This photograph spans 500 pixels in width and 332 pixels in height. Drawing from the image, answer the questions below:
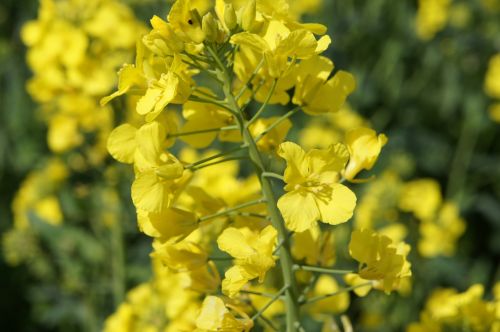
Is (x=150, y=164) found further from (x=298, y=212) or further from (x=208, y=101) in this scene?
(x=298, y=212)

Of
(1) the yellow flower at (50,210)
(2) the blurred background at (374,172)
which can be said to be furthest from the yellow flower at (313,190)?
(1) the yellow flower at (50,210)

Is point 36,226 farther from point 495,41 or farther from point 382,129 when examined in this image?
point 495,41

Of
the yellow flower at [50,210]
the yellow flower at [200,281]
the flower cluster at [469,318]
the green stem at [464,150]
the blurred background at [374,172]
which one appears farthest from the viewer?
the green stem at [464,150]

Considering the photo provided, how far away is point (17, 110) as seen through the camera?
4473mm

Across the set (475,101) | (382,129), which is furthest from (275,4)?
(475,101)

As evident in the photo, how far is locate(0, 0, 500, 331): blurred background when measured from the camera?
9.30 feet

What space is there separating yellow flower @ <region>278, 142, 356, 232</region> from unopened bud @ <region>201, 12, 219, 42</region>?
0.20 meters

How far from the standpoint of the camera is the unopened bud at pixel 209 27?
1.17 metres

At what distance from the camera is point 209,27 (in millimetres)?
1177

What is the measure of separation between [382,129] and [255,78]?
3339mm

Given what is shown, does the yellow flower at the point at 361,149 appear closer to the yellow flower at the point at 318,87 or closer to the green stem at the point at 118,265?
the yellow flower at the point at 318,87

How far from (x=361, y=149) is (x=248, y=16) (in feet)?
0.96

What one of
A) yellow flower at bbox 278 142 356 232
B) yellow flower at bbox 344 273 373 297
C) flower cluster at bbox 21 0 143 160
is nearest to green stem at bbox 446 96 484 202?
flower cluster at bbox 21 0 143 160

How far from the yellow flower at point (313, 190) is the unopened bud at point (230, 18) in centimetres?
22
